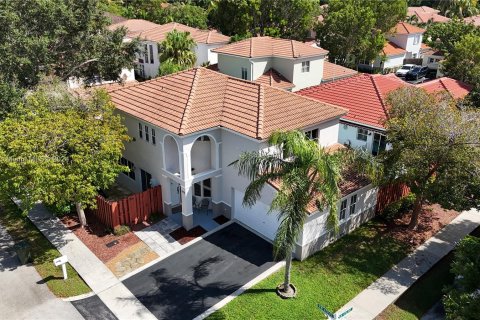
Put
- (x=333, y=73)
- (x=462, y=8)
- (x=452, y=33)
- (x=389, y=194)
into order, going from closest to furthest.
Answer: (x=389, y=194) < (x=333, y=73) < (x=452, y=33) < (x=462, y=8)

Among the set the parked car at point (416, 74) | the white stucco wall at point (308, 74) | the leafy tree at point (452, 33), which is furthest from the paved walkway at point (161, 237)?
the leafy tree at point (452, 33)

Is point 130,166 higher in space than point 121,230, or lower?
higher

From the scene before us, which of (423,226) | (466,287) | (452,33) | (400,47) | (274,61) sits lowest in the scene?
(423,226)

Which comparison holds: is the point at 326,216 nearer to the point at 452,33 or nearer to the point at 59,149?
the point at 59,149

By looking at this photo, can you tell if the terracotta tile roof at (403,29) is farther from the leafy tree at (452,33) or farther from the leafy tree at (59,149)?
the leafy tree at (59,149)

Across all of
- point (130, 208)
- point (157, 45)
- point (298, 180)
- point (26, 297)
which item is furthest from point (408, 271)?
point (157, 45)

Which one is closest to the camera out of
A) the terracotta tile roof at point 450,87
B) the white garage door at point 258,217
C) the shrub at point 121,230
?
the white garage door at point 258,217

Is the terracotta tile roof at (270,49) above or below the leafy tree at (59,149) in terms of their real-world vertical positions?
above
